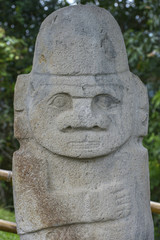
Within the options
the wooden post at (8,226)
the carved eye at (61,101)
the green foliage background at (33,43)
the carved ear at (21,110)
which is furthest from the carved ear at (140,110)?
the green foliage background at (33,43)

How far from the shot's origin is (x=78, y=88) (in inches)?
98.7

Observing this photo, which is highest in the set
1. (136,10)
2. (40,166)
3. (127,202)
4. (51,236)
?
(136,10)

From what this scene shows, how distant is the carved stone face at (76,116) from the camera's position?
98.5 inches

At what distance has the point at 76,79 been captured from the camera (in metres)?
2.52

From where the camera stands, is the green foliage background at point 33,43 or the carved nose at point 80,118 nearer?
the carved nose at point 80,118

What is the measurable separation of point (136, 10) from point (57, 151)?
401cm

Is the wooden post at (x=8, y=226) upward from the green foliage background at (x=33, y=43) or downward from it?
downward

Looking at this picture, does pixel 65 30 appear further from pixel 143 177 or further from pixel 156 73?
pixel 156 73

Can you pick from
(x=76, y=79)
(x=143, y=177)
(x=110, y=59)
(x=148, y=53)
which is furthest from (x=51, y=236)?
(x=148, y=53)

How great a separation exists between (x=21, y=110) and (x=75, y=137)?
0.39 meters

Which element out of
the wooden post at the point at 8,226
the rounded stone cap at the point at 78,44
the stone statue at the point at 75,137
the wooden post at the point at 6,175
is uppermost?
the rounded stone cap at the point at 78,44

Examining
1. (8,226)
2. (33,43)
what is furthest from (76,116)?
(33,43)

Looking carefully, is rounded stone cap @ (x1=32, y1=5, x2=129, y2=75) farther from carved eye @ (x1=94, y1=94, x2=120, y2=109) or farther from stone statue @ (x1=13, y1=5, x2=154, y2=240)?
carved eye @ (x1=94, y1=94, x2=120, y2=109)

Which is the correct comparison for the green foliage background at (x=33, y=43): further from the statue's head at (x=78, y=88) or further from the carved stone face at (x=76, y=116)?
the carved stone face at (x=76, y=116)
